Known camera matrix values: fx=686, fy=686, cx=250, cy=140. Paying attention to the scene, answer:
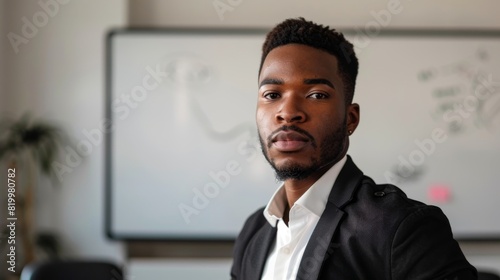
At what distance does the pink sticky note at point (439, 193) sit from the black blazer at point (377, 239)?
3.37 metres

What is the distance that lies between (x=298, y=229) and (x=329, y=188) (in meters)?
0.09

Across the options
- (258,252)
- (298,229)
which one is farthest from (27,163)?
(298,229)

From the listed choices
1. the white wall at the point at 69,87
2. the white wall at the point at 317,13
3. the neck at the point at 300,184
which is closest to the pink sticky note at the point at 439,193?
the white wall at the point at 317,13

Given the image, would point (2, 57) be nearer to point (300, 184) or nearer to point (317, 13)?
point (317, 13)

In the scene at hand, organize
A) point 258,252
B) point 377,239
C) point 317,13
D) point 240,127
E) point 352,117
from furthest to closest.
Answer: point 317,13 < point 240,127 < point 258,252 < point 352,117 < point 377,239

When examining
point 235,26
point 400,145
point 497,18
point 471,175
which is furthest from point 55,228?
point 497,18

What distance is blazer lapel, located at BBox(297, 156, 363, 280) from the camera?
1017 mm

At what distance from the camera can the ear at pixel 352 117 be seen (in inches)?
41.5

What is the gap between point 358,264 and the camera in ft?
3.15

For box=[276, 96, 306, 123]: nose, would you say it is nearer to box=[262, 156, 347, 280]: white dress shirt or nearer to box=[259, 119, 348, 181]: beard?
box=[259, 119, 348, 181]: beard

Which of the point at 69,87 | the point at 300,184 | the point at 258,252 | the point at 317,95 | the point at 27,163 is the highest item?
the point at 69,87

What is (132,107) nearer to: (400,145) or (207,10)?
(207,10)

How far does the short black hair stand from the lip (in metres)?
0.11

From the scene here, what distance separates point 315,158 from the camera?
3.28ft
